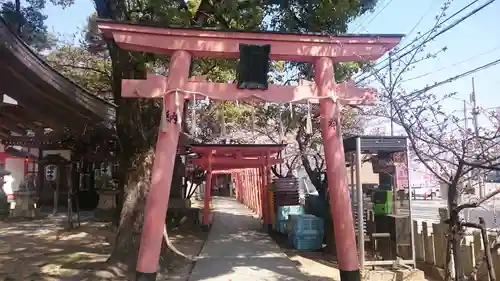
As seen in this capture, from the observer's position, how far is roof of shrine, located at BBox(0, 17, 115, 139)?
644 centimetres

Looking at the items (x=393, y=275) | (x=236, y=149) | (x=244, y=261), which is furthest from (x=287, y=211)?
(x=393, y=275)

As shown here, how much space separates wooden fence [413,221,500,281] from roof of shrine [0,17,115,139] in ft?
26.2

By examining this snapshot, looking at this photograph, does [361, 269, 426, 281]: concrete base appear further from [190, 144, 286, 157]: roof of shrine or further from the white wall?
the white wall

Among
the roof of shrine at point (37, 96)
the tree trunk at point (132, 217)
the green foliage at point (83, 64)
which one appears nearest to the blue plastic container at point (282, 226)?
the tree trunk at point (132, 217)

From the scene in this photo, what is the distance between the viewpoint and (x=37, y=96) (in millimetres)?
8562

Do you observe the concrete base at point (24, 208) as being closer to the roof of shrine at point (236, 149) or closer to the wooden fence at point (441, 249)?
the roof of shrine at point (236, 149)

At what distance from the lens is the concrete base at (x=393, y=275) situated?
845 centimetres

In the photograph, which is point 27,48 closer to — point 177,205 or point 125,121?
point 125,121

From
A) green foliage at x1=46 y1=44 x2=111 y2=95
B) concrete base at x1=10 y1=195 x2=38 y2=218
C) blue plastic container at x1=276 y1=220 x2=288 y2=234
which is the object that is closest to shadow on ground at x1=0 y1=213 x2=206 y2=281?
concrete base at x1=10 y1=195 x2=38 y2=218

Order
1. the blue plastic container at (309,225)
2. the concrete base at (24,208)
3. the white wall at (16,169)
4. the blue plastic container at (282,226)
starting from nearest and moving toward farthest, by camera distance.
Result: 1. the blue plastic container at (309,225)
2. the blue plastic container at (282,226)
3. the concrete base at (24,208)
4. the white wall at (16,169)

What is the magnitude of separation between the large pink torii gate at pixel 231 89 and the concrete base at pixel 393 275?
93.0 inches

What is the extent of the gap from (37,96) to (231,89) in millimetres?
4405

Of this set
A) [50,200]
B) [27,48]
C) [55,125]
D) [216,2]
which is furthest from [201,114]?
[27,48]

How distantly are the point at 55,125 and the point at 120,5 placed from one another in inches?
165
